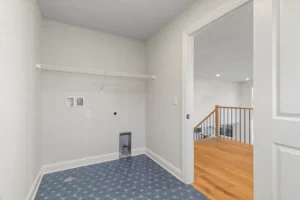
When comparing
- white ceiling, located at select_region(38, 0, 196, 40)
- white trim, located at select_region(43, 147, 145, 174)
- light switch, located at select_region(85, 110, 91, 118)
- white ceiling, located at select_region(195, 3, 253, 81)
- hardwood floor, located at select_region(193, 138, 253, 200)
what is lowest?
hardwood floor, located at select_region(193, 138, 253, 200)

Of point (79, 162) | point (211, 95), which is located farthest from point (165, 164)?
point (211, 95)

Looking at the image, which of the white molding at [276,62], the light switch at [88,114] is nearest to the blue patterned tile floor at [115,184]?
the light switch at [88,114]

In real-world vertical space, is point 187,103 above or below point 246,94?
below

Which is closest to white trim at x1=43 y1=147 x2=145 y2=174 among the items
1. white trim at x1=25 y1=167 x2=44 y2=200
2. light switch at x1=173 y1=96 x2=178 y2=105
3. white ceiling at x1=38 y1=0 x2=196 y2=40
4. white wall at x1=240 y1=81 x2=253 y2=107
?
white trim at x1=25 y1=167 x2=44 y2=200

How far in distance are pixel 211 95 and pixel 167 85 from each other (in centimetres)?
625

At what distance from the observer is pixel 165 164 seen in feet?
7.95

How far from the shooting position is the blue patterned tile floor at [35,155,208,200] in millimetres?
1745

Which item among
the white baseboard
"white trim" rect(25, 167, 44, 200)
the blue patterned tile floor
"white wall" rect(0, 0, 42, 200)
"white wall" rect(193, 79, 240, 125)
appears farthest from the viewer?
"white wall" rect(193, 79, 240, 125)

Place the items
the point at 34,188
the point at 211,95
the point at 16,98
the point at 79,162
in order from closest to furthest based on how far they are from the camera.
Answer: the point at 16,98
the point at 34,188
the point at 79,162
the point at 211,95

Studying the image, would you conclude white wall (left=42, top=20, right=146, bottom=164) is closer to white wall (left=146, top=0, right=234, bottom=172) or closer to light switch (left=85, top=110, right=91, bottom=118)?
light switch (left=85, top=110, right=91, bottom=118)

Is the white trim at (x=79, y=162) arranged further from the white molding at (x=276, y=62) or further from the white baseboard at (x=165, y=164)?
the white molding at (x=276, y=62)

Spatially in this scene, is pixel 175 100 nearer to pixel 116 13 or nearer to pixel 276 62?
pixel 276 62

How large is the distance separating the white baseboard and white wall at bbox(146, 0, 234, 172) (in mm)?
58

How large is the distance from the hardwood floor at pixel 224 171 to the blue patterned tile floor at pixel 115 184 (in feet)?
0.88
